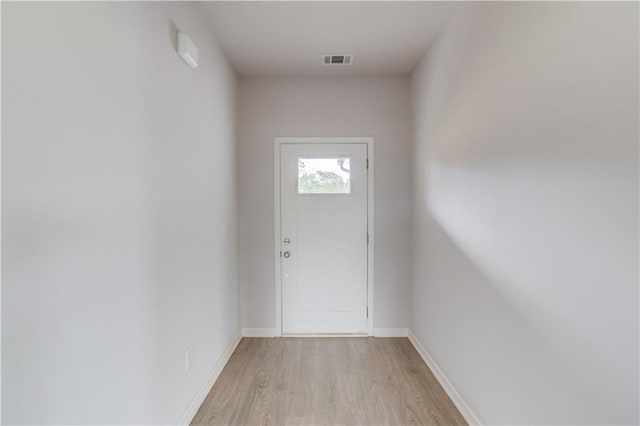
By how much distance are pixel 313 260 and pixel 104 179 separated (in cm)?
233

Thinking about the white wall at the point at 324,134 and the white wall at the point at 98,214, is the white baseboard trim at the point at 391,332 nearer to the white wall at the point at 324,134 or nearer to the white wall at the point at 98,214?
the white wall at the point at 324,134

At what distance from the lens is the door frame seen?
3287mm

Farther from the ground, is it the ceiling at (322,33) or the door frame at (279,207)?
the ceiling at (322,33)

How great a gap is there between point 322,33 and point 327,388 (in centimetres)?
262

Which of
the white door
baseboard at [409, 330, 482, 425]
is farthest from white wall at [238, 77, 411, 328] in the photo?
baseboard at [409, 330, 482, 425]

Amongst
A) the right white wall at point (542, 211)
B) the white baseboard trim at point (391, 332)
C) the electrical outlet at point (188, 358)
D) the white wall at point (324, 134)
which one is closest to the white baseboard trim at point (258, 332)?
the white wall at point (324, 134)

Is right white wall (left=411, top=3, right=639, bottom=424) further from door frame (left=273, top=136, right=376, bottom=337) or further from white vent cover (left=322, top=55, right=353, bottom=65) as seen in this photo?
door frame (left=273, top=136, right=376, bottom=337)

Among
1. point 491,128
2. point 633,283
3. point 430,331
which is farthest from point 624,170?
point 430,331

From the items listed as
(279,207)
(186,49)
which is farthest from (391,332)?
(186,49)

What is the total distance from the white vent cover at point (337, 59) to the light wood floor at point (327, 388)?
2618 mm

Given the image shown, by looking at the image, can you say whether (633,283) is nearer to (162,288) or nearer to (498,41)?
(498,41)

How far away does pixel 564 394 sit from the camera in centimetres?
123

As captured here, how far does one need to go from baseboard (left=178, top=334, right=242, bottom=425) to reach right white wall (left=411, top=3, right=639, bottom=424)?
170 cm

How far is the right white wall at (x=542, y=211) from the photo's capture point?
1.00m
